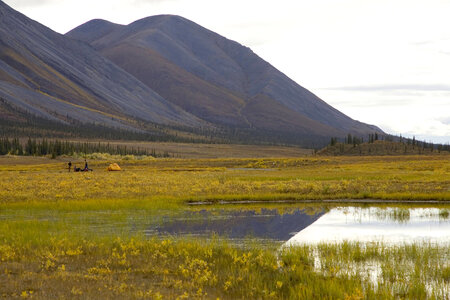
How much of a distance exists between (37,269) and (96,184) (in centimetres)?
2860

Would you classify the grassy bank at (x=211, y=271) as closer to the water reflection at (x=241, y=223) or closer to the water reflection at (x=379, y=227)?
the water reflection at (x=379, y=227)

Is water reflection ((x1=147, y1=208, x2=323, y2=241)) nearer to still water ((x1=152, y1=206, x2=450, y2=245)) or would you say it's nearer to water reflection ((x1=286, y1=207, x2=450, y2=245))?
still water ((x1=152, y1=206, x2=450, y2=245))

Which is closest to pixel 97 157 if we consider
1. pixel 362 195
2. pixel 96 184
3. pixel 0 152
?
pixel 0 152

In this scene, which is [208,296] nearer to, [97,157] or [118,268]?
[118,268]

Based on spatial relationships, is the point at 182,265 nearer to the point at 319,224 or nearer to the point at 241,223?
the point at 241,223

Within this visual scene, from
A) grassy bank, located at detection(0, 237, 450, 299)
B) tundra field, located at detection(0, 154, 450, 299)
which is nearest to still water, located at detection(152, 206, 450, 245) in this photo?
tundra field, located at detection(0, 154, 450, 299)

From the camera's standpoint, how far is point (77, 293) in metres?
13.7

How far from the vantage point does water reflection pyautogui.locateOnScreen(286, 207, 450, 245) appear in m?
22.4

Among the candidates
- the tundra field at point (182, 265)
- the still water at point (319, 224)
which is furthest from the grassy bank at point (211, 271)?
the still water at point (319, 224)

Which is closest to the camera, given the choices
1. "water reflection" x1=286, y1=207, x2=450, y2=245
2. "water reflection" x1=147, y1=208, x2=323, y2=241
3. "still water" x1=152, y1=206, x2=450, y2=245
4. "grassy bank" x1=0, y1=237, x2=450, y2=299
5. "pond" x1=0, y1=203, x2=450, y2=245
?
"grassy bank" x1=0, y1=237, x2=450, y2=299

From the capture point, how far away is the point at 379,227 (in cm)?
2548

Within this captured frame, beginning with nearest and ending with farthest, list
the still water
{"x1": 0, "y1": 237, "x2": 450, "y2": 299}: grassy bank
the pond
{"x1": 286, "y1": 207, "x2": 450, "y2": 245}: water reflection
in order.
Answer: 1. {"x1": 0, "y1": 237, "x2": 450, "y2": 299}: grassy bank
2. {"x1": 286, "y1": 207, "x2": 450, "y2": 245}: water reflection
3. the still water
4. the pond

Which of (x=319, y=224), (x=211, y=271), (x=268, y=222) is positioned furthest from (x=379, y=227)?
(x=211, y=271)

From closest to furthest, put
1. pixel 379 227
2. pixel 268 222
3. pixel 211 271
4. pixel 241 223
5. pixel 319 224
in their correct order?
pixel 211 271 → pixel 379 227 → pixel 319 224 → pixel 241 223 → pixel 268 222
